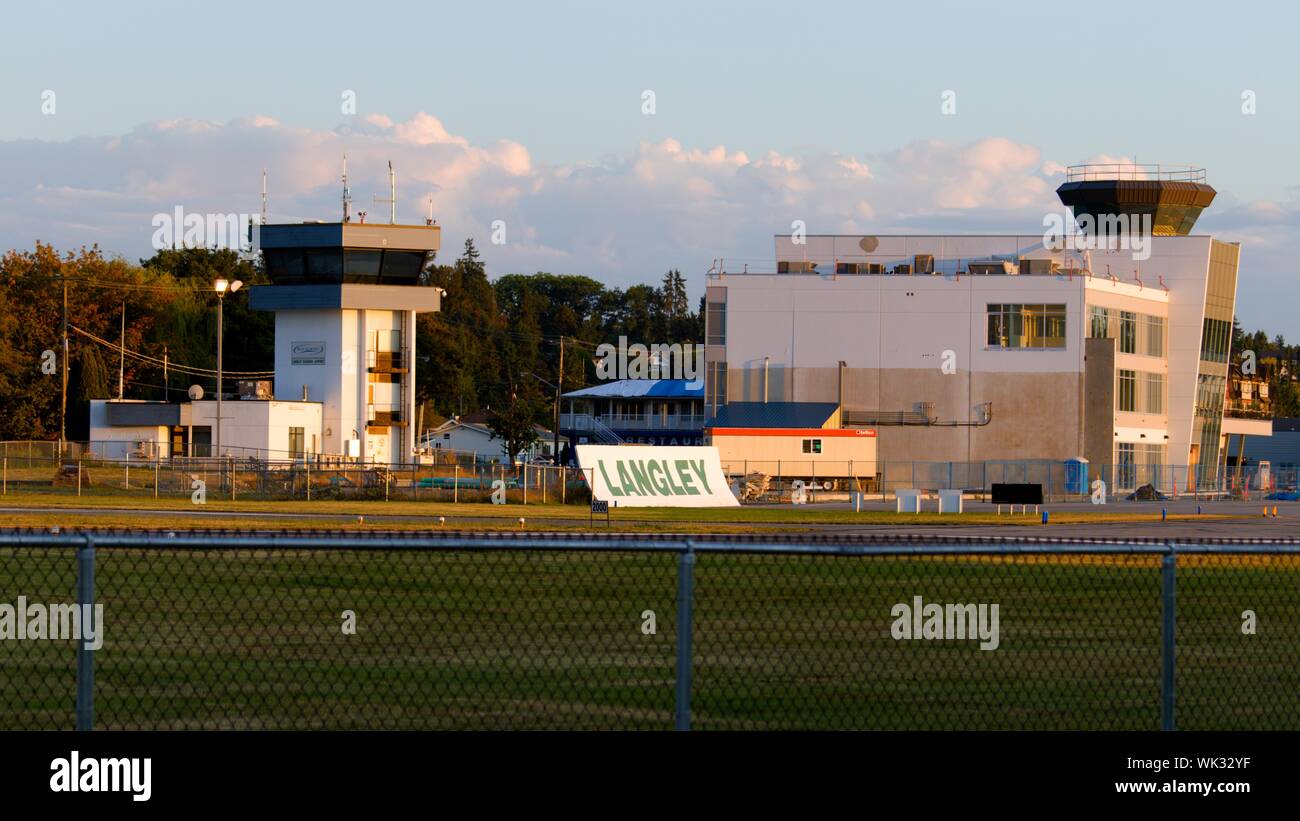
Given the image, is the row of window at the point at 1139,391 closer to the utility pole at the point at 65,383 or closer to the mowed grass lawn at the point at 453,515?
the mowed grass lawn at the point at 453,515

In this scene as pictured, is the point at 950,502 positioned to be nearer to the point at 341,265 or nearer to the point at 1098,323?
the point at 1098,323

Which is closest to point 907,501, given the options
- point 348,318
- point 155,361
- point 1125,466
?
point 348,318

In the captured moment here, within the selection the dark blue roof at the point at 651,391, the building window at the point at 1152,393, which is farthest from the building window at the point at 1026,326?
the dark blue roof at the point at 651,391

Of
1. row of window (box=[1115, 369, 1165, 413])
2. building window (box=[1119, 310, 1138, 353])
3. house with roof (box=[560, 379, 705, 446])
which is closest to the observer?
row of window (box=[1115, 369, 1165, 413])

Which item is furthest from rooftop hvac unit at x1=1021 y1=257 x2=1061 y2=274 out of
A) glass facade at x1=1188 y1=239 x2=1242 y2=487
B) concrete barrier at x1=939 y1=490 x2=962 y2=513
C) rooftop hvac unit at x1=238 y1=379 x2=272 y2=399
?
rooftop hvac unit at x1=238 y1=379 x2=272 y2=399

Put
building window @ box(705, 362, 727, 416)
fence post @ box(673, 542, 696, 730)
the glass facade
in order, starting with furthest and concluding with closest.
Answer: the glass facade
building window @ box(705, 362, 727, 416)
fence post @ box(673, 542, 696, 730)

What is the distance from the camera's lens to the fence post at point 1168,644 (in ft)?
39.7

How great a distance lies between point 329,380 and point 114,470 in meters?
24.0

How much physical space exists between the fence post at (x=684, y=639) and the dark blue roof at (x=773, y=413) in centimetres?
8444

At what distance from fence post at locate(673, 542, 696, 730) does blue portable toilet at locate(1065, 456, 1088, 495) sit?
275 feet

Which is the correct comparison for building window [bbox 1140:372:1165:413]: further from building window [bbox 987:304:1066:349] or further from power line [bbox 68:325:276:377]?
power line [bbox 68:325:276:377]

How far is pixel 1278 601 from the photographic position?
22.9 metres

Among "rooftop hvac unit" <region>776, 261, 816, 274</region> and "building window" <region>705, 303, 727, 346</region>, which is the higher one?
"rooftop hvac unit" <region>776, 261, 816, 274</region>

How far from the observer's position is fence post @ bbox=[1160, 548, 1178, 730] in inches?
476
